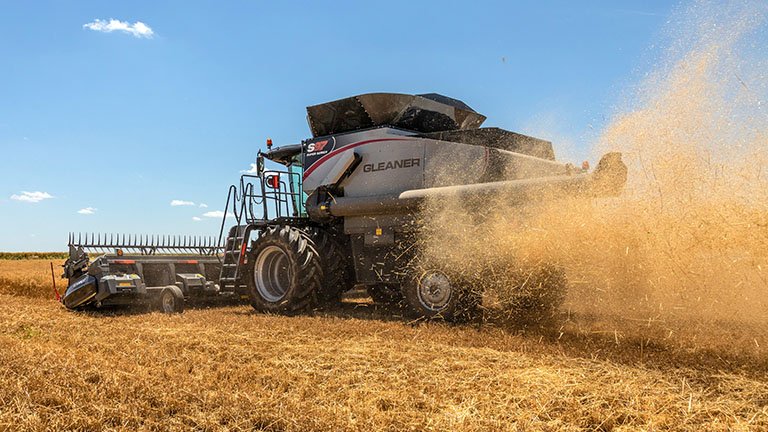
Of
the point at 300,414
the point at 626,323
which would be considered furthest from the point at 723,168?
the point at 300,414

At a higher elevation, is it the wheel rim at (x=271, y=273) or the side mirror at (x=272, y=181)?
the side mirror at (x=272, y=181)

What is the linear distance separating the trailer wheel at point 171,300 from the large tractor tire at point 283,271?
1021 mm

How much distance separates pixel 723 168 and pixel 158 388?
5139mm

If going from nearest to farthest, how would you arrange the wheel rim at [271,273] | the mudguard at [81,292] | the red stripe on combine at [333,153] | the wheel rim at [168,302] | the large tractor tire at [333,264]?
the red stripe on combine at [333,153]
the large tractor tire at [333,264]
the mudguard at [81,292]
the wheel rim at [271,273]
the wheel rim at [168,302]

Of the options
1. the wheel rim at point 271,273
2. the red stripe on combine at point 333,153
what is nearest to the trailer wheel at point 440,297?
the red stripe on combine at point 333,153

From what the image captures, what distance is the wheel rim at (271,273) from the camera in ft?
30.7

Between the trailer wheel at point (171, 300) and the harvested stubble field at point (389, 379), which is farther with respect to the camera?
the trailer wheel at point (171, 300)

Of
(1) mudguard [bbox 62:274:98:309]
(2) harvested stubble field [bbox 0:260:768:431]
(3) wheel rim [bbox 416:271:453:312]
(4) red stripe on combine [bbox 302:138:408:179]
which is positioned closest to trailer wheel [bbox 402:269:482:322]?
(3) wheel rim [bbox 416:271:453:312]

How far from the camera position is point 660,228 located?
5789 mm

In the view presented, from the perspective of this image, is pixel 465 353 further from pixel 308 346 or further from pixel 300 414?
pixel 300 414

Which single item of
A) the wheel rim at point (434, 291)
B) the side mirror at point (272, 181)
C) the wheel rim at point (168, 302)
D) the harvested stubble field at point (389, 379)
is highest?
the side mirror at point (272, 181)

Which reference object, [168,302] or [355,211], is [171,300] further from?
[355,211]

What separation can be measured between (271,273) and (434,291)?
3.18 metres

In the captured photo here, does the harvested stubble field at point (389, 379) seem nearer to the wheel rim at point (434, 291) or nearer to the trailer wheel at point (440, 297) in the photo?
the trailer wheel at point (440, 297)
